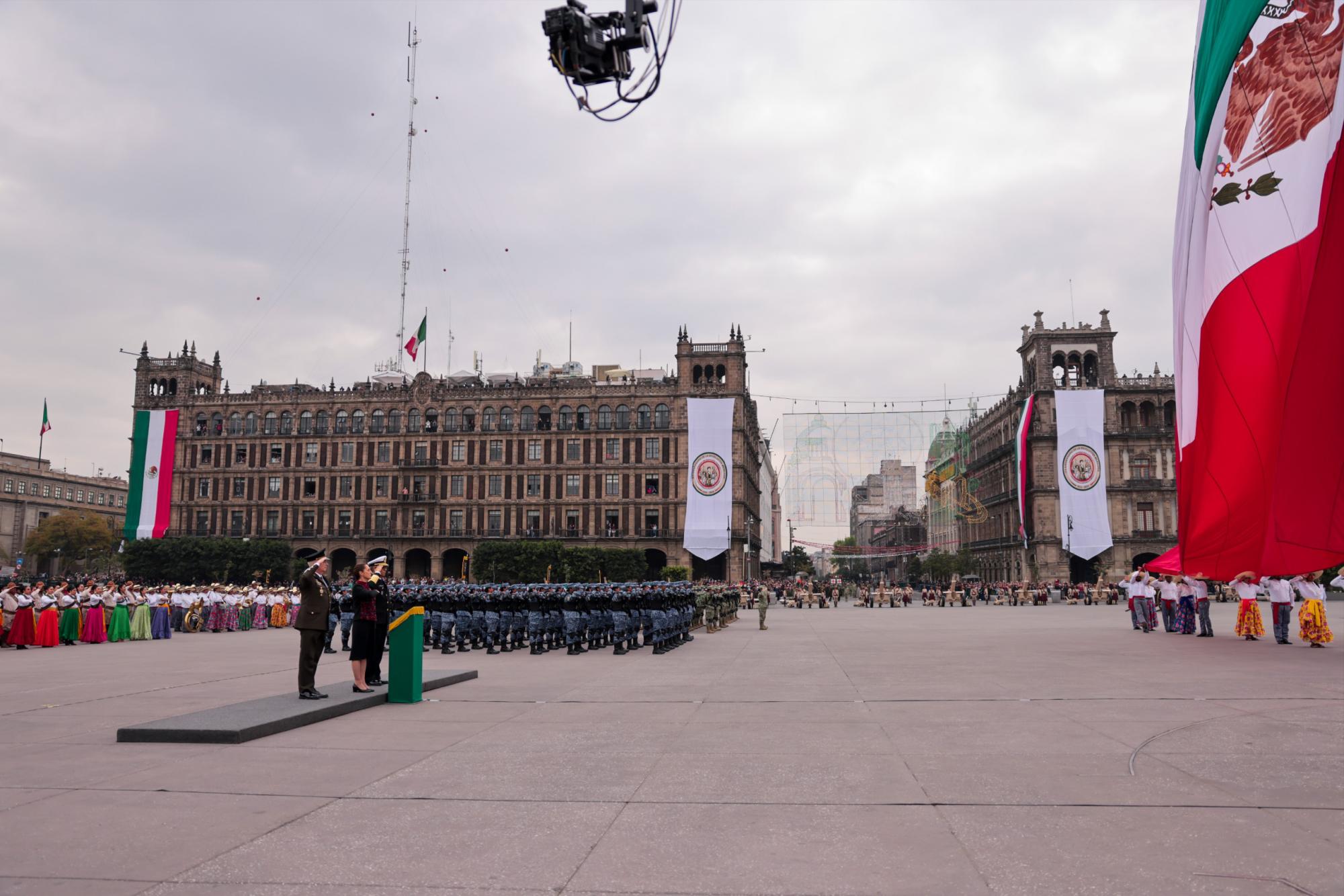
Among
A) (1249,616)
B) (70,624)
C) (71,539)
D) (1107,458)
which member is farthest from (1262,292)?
(71,539)

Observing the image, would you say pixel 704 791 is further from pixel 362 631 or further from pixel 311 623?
pixel 362 631

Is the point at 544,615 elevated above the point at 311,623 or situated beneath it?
situated beneath

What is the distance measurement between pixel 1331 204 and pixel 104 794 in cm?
1689

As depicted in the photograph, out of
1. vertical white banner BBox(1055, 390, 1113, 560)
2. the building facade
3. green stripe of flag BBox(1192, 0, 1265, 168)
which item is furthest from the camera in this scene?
the building facade

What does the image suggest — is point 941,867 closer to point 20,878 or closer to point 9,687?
point 20,878

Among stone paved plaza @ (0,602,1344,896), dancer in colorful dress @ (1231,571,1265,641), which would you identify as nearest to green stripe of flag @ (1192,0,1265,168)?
dancer in colorful dress @ (1231,571,1265,641)

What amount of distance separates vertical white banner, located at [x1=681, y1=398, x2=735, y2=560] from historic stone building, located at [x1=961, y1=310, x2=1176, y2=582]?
26944mm

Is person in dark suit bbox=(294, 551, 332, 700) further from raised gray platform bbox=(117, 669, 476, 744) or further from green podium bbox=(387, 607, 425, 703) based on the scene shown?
green podium bbox=(387, 607, 425, 703)

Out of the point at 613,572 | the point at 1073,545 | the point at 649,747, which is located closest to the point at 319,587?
the point at 649,747

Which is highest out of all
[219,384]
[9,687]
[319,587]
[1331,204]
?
[219,384]

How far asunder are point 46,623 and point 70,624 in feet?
3.98

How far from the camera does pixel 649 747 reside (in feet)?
27.5

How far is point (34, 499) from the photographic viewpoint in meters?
102

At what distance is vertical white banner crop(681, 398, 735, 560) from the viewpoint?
205ft
